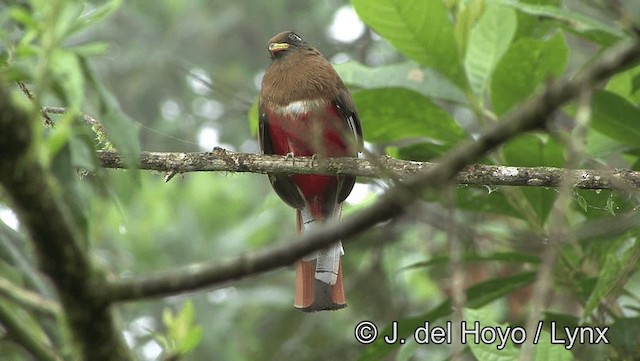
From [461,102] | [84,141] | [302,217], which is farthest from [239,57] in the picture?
[84,141]

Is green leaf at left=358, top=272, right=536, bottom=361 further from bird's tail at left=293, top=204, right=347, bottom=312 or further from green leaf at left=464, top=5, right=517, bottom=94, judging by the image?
green leaf at left=464, top=5, right=517, bottom=94

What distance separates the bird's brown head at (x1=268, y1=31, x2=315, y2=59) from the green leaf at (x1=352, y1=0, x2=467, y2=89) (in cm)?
148

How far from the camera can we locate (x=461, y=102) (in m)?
3.63

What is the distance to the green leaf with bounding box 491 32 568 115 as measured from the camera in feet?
10.8

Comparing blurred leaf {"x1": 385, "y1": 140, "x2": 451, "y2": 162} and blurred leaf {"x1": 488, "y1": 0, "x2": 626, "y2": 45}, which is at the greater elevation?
blurred leaf {"x1": 488, "y1": 0, "x2": 626, "y2": 45}

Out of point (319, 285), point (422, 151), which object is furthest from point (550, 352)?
point (319, 285)

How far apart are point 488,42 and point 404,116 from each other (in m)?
0.41

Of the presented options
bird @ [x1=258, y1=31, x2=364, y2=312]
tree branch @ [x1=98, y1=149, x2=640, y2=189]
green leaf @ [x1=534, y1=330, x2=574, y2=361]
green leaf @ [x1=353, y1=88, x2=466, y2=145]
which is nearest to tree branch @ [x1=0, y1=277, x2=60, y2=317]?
tree branch @ [x1=98, y1=149, x2=640, y2=189]

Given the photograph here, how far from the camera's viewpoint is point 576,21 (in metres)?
2.93

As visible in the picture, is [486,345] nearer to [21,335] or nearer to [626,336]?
[626,336]

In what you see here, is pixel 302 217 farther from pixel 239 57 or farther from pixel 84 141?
pixel 239 57

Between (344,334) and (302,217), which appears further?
(344,334)

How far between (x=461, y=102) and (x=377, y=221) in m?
2.54

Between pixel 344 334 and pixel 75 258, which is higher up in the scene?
pixel 344 334
